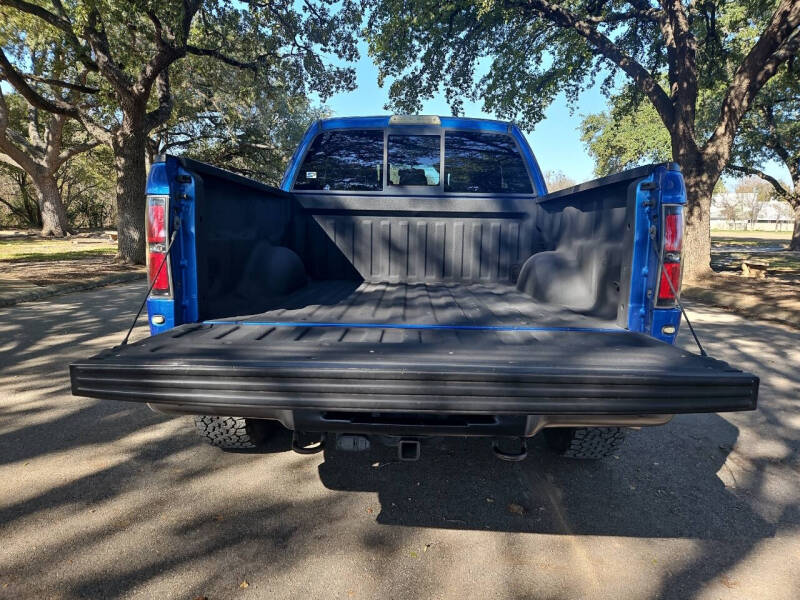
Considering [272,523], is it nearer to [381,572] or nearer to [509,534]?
[381,572]

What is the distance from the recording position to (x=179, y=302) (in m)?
2.23

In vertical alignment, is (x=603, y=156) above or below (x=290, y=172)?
above

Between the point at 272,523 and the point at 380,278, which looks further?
the point at 380,278

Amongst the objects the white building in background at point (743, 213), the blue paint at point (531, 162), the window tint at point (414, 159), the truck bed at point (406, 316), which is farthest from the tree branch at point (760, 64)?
the white building in background at point (743, 213)

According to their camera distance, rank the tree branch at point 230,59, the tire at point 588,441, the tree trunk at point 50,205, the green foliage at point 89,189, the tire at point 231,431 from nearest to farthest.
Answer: the tire at point 588,441 < the tire at point 231,431 < the tree branch at point 230,59 < the tree trunk at point 50,205 < the green foliage at point 89,189

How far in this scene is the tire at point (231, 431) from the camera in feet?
8.73

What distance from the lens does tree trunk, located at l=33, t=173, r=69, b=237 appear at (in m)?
22.2

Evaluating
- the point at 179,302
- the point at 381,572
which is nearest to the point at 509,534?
the point at 381,572

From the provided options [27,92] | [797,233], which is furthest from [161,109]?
[797,233]

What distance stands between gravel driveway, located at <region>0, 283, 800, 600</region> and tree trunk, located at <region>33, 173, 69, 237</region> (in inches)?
961

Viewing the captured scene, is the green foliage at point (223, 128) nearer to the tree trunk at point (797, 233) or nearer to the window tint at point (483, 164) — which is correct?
the window tint at point (483, 164)

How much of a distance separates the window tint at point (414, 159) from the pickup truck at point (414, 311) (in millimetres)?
35

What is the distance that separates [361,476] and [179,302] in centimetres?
139

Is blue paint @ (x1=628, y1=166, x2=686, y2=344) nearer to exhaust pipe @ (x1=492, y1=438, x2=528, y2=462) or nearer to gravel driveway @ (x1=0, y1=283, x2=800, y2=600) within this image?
exhaust pipe @ (x1=492, y1=438, x2=528, y2=462)
